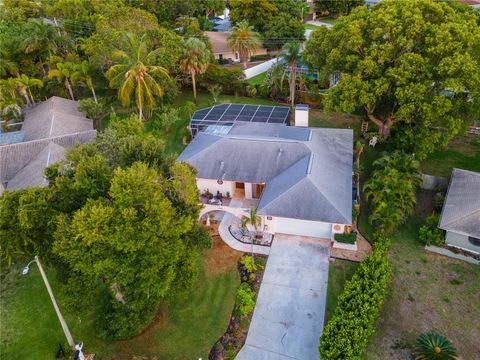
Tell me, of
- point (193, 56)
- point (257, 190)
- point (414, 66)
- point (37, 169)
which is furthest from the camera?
point (193, 56)

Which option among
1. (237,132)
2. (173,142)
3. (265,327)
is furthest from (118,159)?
(173,142)

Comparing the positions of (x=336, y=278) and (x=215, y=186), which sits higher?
(x=215, y=186)

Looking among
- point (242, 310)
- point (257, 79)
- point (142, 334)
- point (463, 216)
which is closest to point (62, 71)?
point (257, 79)

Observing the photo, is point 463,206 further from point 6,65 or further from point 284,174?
point 6,65

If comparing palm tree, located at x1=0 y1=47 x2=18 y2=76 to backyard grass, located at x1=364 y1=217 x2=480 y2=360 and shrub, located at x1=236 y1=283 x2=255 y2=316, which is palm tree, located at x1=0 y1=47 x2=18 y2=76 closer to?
shrub, located at x1=236 y1=283 x2=255 y2=316

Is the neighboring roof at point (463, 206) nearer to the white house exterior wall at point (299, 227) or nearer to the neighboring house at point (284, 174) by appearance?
the neighboring house at point (284, 174)

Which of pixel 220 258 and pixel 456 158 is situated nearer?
pixel 220 258

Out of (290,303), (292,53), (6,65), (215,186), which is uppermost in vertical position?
(292,53)
